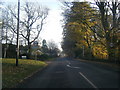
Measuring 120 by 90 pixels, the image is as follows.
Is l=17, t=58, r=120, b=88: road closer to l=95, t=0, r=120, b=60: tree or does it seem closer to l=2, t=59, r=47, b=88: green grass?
l=2, t=59, r=47, b=88: green grass

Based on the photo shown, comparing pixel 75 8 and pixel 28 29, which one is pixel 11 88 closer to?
pixel 75 8

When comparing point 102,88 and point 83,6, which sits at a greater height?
point 83,6

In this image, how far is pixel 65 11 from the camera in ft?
93.6

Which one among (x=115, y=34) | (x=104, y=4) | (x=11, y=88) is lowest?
(x=11, y=88)

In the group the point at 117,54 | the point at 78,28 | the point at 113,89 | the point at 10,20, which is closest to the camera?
the point at 113,89

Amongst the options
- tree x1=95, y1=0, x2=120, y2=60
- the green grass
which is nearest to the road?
the green grass

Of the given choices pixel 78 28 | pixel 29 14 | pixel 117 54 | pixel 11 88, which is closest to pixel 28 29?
pixel 29 14

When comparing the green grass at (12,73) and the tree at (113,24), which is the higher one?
the tree at (113,24)

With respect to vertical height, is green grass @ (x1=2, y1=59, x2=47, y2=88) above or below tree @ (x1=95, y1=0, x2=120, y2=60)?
below

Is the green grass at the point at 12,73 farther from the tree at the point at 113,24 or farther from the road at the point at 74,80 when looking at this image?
the tree at the point at 113,24

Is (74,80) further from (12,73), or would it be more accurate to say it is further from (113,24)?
(113,24)

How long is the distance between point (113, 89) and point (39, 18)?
1617 inches

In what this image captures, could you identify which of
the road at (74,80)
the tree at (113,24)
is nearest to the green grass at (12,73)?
the road at (74,80)

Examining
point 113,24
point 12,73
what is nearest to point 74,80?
point 12,73
